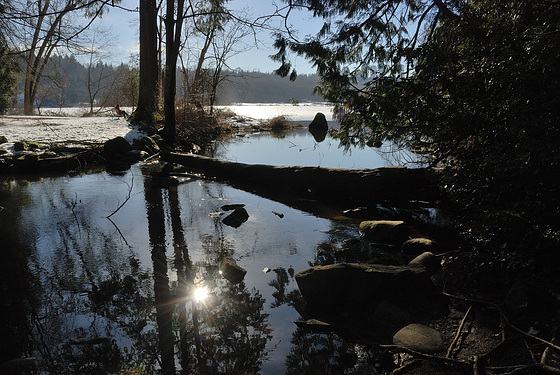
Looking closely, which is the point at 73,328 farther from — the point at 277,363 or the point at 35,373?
the point at 277,363

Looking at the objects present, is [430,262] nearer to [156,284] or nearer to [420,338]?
[420,338]

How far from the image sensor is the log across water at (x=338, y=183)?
21.8 ft

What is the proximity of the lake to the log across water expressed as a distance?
936mm

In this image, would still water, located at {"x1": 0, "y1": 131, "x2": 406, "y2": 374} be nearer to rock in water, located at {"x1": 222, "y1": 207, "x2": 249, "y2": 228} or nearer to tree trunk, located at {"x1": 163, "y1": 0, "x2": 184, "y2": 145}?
rock in water, located at {"x1": 222, "y1": 207, "x2": 249, "y2": 228}

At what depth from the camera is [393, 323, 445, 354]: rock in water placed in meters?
2.66

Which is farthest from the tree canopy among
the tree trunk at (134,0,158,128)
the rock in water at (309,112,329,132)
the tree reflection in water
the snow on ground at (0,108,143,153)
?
the rock in water at (309,112,329,132)

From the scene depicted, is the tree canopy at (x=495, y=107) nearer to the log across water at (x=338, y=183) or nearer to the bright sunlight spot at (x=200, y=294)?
the log across water at (x=338, y=183)

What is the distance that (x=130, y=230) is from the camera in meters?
5.35

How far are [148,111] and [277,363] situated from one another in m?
14.4

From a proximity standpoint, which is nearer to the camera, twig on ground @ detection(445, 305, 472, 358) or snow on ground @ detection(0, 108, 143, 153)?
twig on ground @ detection(445, 305, 472, 358)

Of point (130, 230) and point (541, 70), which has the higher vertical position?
point (541, 70)

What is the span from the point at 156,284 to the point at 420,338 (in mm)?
2413

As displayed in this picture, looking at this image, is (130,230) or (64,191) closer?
(130,230)

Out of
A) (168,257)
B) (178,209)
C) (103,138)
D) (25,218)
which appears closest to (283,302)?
(168,257)
